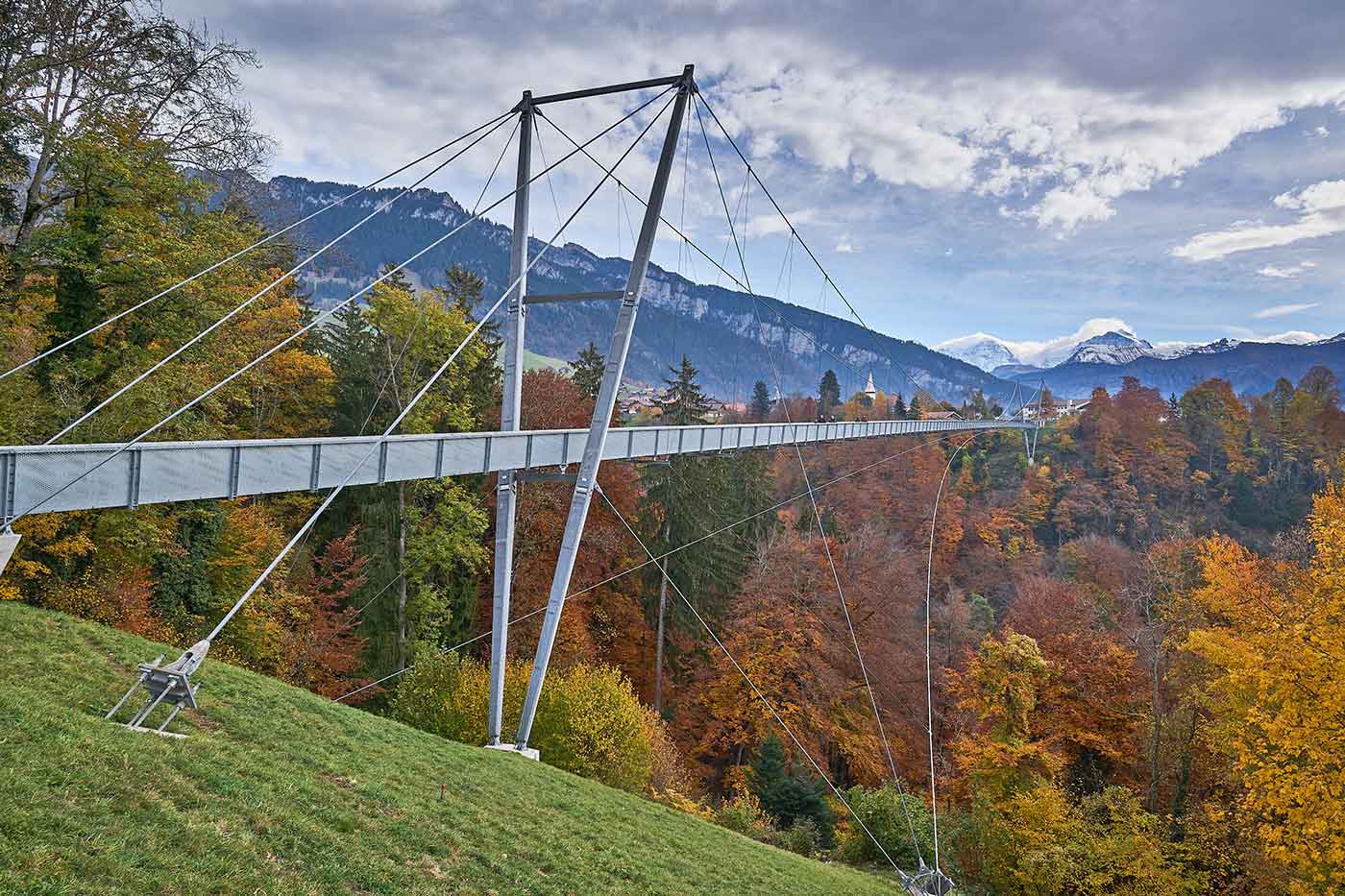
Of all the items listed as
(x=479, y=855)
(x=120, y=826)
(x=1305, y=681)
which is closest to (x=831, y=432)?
(x=1305, y=681)

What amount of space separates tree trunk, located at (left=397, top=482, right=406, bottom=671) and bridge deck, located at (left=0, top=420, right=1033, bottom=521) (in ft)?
38.6

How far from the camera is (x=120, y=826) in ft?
18.5

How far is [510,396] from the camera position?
15352mm

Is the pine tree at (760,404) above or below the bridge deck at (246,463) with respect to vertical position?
above

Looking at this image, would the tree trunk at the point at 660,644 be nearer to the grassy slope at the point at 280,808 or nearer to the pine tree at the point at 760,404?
the grassy slope at the point at 280,808

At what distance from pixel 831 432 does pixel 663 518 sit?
37.2 ft

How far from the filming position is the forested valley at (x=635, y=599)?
53.0ft

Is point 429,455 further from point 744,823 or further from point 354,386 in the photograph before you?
point 354,386

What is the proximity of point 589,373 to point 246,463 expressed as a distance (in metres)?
30.7

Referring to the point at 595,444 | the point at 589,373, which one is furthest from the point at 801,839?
the point at 589,373

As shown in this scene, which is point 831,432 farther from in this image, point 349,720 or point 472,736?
point 349,720

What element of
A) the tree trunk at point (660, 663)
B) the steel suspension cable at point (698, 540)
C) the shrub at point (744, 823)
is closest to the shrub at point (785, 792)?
the shrub at point (744, 823)

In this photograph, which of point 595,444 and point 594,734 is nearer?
point 595,444

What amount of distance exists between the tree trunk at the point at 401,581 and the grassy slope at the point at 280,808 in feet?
42.5
